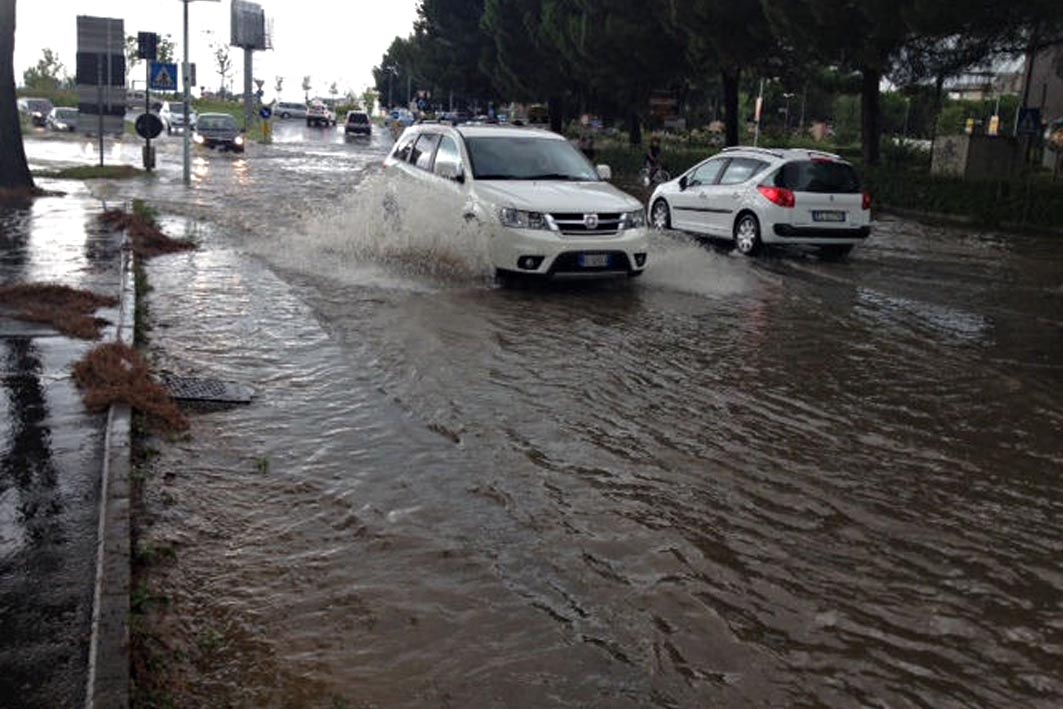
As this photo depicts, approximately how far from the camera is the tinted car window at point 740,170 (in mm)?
15625

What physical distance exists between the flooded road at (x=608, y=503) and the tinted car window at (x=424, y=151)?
270 cm

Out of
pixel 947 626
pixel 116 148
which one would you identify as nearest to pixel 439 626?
pixel 947 626

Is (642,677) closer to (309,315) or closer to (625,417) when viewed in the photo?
(625,417)

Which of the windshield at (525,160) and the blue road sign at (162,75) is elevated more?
the blue road sign at (162,75)

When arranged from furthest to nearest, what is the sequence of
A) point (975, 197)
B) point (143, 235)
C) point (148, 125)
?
point (148, 125), point (975, 197), point (143, 235)

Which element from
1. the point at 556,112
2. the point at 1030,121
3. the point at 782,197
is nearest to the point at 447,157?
the point at 782,197

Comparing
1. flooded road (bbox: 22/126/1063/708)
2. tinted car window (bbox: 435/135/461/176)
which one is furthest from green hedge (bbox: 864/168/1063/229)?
tinted car window (bbox: 435/135/461/176)

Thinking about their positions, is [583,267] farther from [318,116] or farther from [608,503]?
[318,116]

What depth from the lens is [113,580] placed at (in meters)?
4.12

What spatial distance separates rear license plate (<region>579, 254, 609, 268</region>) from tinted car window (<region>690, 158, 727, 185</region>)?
559cm

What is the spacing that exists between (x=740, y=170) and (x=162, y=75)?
15.4 metres

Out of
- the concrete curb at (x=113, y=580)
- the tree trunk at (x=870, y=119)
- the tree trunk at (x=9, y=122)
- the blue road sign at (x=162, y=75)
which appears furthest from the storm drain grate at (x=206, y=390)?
the tree trunk at (x=870, y=119)

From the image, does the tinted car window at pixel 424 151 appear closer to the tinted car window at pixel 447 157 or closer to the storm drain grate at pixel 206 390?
the tinted car window at pixel 447 157

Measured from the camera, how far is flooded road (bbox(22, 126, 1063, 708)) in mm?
3951
